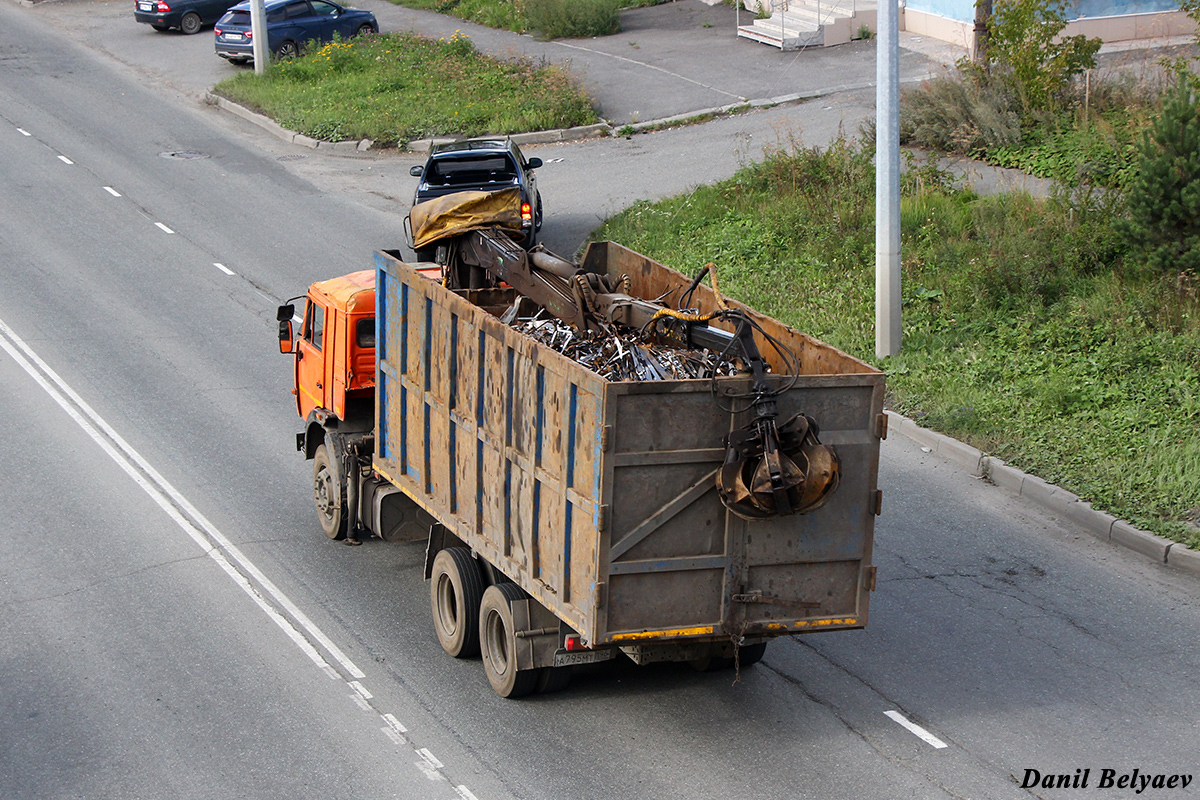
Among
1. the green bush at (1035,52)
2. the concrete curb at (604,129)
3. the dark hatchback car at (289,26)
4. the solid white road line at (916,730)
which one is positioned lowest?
the solid white road line at (916,730)

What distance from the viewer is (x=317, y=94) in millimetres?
27750

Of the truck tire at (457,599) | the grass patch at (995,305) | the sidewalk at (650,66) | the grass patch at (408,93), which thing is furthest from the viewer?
the grass patch at (408,93)

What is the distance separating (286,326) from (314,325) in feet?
1.11

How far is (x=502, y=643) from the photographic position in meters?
9.04

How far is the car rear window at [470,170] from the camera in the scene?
18.9 metres

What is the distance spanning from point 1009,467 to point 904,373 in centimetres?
234

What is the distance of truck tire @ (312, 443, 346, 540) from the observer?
37.3 feet

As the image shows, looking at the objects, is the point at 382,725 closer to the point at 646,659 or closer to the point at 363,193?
the point at 646,659

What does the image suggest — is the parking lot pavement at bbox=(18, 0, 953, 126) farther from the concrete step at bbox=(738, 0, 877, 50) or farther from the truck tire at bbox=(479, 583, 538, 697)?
the truck tire at bbox=(479, 583, 538, 697)

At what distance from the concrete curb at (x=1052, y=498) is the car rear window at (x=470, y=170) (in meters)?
7.52

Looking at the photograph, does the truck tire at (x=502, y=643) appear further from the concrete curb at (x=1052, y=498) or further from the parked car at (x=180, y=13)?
the parked car at (x=180, y=13)

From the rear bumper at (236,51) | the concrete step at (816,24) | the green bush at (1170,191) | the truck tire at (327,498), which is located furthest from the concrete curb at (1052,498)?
the rear bumper at (236,51)

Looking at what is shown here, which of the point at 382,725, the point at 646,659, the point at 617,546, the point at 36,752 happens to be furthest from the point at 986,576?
the point at 36,752

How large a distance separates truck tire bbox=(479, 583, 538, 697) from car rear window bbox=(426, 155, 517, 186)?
35.4 ft
